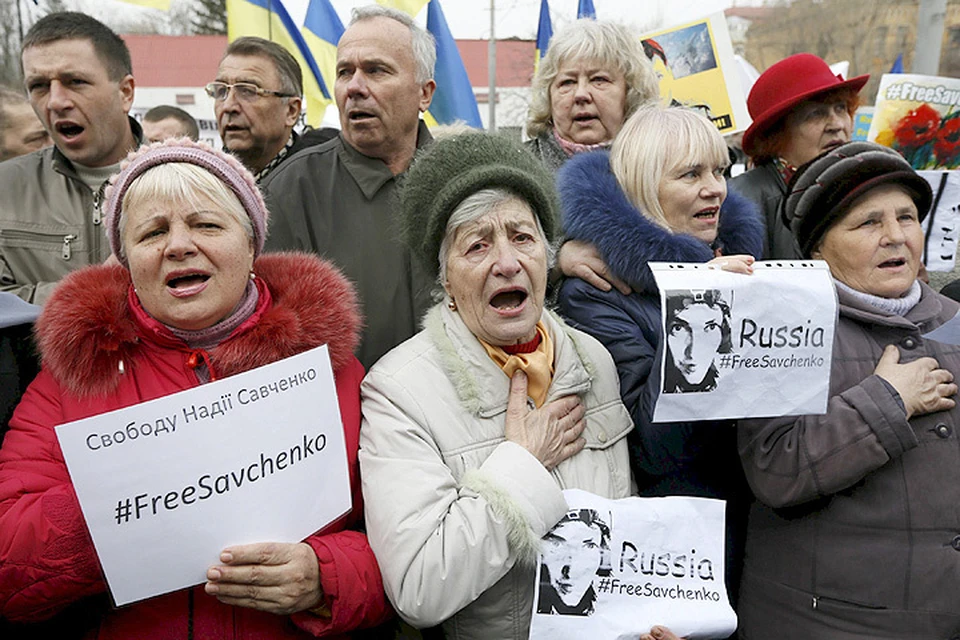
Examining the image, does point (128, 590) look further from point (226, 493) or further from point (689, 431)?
point (689, 431)

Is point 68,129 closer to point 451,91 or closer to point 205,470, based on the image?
point 205,470

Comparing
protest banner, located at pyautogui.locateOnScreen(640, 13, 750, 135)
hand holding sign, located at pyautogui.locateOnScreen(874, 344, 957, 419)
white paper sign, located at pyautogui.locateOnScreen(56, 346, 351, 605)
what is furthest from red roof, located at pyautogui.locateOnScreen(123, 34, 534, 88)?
white paper sign, located at pyautogui.locateOnScreen(56, 346, 351, 605)

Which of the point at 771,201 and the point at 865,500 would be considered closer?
the point at 865,500

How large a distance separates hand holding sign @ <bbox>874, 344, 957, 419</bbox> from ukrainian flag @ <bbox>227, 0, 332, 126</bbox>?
5.12 meters

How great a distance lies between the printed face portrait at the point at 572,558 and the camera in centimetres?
201

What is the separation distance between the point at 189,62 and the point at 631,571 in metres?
25.0

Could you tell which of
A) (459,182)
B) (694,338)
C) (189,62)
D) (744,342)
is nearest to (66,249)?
(459,182)

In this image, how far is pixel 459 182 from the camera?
222 centimetres

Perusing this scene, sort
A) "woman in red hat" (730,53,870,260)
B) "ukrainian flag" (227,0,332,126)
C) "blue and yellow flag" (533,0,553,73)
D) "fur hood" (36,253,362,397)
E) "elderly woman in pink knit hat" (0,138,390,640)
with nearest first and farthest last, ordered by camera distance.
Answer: "elderly woman in pink knit hat" (0,138,390,640) → "fur hood" (36,253,362,397) → "woman in red hat" (730,53,870,260) → "ukrainian flag" (227,0,332,126) → "blue and yellow flag" (533,0,553,73)

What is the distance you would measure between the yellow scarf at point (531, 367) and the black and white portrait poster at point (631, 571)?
284mm

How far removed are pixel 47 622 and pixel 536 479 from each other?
1.26 meters

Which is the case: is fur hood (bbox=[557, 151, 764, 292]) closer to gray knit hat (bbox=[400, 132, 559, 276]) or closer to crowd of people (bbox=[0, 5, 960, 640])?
crowd of people (bbox=[0, 5, 960, 640])

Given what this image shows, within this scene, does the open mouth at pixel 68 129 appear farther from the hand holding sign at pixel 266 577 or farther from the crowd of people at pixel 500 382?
the hand holding sign at pixel 266 577

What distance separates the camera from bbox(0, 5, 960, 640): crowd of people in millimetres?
1898
